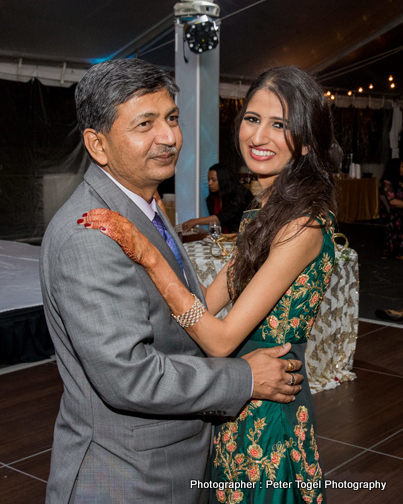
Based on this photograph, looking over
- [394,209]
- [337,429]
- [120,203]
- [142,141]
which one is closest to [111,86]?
[142,141]

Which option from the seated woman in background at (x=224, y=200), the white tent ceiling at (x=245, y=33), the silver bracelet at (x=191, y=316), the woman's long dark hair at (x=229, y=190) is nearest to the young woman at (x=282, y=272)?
the silver bracelet at (x=191, y=316)

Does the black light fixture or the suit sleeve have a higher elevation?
the black light fixture

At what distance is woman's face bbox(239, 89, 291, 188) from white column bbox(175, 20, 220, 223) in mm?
4685

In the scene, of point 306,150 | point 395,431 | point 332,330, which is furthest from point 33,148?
point 306,150

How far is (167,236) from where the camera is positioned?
1.38 m

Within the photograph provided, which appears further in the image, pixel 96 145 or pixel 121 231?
pixel 96 145

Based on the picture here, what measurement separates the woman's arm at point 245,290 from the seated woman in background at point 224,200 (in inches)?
158

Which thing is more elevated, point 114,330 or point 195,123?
point 195,123

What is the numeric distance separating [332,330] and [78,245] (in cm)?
305

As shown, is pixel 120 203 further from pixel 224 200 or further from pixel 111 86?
pixel 224 200

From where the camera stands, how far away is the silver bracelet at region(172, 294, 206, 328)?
123 cm

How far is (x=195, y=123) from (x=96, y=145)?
5.09 m

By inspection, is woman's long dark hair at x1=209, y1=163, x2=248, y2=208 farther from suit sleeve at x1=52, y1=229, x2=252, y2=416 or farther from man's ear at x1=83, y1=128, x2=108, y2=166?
suit sleeve at x1=52, y1=229, x2=252, y2=416

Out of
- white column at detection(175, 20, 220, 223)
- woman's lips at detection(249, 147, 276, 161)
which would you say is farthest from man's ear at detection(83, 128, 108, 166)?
white column at detection(175, 20, 220, 223)
